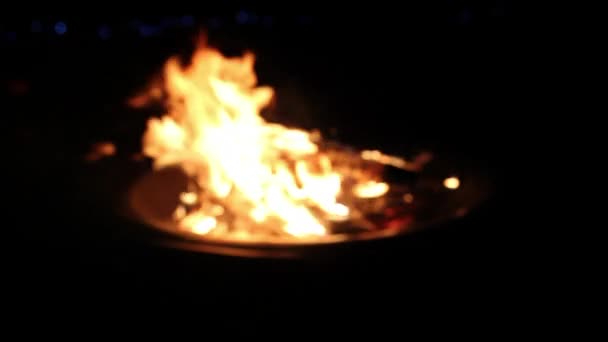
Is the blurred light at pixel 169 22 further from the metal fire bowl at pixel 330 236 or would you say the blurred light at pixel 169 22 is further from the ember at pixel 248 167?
the metal fire bowl at pixel 330 236

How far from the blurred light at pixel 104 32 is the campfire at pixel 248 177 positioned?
137 cm

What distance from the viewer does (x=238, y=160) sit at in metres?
2.15

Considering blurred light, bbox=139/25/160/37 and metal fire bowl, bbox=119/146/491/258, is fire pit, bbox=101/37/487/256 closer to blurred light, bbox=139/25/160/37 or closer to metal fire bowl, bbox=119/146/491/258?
metal fire bowl, bbox=119/146/491/258

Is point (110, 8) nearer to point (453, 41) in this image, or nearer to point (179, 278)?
point (453, 41)

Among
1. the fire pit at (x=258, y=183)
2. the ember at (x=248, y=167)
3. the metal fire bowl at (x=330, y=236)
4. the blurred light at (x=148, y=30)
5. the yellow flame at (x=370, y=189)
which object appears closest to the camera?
the metal fire bowl at (x=330, y=236)

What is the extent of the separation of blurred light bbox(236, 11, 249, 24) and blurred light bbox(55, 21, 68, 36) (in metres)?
0.90

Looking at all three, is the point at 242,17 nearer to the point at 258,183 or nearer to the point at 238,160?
the point at 238,160

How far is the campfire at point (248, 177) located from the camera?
1825mm

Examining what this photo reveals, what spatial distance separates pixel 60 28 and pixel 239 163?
208 cm

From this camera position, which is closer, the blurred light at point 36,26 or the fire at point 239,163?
the fire at point 239,163

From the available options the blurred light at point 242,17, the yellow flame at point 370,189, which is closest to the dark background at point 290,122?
the blurred light at point 242,17

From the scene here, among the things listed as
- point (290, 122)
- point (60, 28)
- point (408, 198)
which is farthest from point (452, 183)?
point (60, 28)

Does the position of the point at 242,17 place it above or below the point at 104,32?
above

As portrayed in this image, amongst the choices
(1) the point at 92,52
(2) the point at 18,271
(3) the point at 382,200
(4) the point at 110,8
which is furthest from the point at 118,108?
(3) the point at 382,200
